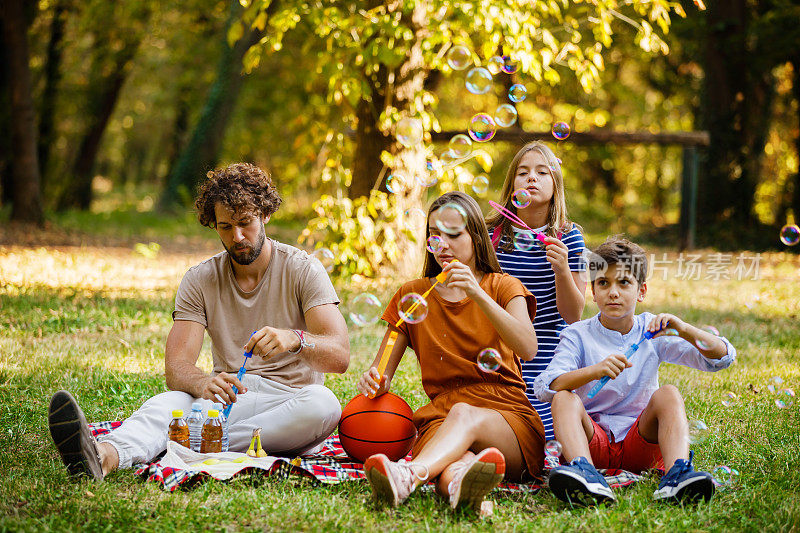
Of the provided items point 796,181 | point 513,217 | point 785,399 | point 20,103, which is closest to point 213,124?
point 20,103

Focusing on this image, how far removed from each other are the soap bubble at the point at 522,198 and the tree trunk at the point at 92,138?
1396 centimetres

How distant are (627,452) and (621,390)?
23cm

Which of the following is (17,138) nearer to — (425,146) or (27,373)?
(425,146)

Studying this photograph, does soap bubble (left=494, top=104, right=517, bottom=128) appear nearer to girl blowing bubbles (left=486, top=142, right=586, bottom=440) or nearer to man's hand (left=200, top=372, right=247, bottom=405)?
girl blowing bubbles (left=486, top=142, right=586, bottom=440)

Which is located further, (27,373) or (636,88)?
(636,88)

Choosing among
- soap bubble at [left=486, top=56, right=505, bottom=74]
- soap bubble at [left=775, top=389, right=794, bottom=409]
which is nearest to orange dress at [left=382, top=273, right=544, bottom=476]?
soap bubble at [left=775, top=389, right=794, bottom=409]

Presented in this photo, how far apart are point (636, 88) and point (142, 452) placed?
1972 cm

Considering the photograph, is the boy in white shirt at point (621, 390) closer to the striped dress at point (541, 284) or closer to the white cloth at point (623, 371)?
the white cloth at point (623, 371)

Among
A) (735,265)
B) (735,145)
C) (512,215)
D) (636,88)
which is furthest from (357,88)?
(636,88)

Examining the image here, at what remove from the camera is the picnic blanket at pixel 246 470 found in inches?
110

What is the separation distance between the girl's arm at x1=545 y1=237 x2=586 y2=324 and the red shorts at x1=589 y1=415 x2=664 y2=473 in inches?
19.3

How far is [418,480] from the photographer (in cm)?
261

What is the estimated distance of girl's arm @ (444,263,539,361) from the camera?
279 cm

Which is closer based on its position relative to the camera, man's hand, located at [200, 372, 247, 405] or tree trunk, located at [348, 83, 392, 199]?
man's hand, located at [200, 372, 247, 405]
